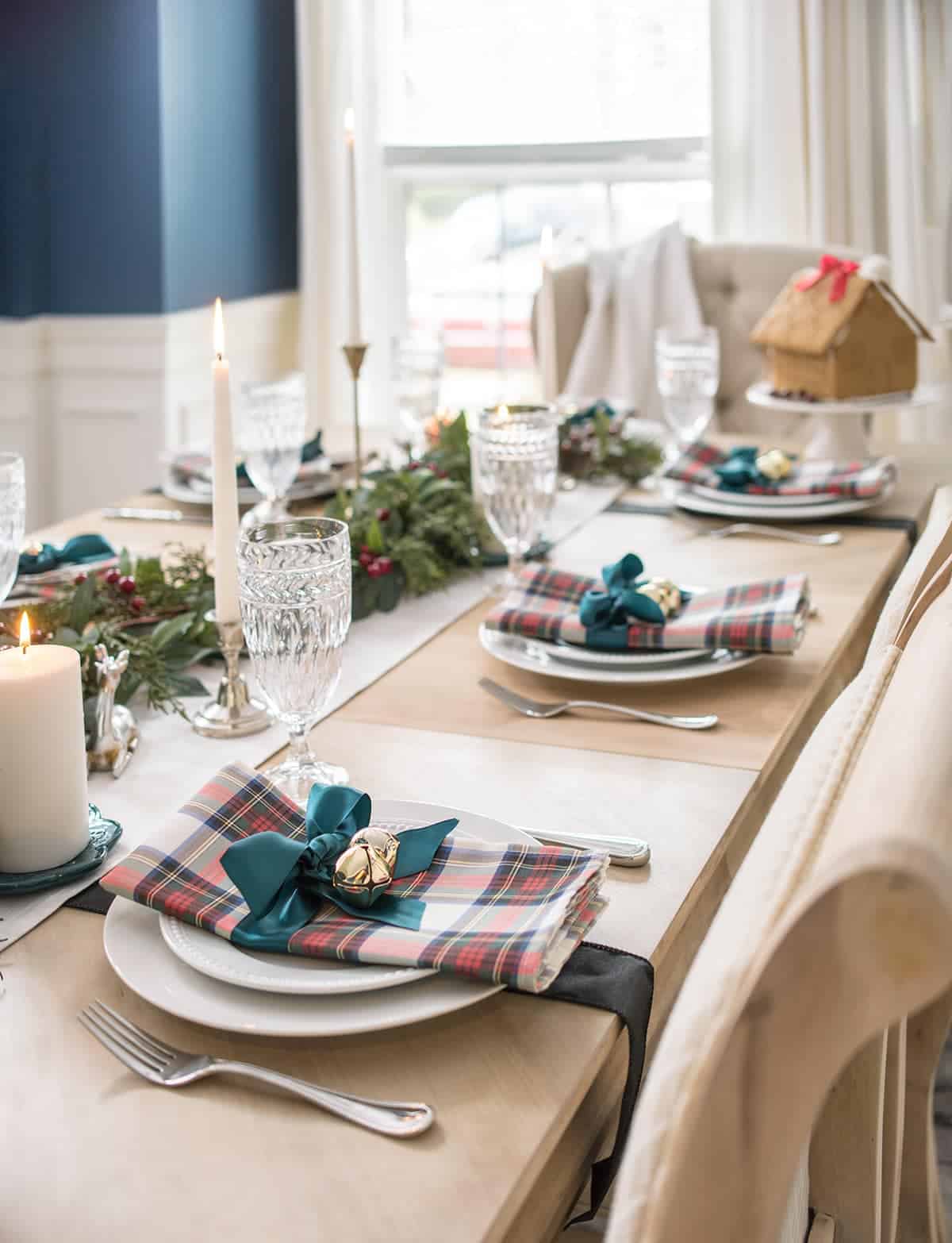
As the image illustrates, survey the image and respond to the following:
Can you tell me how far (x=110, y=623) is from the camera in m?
1.35

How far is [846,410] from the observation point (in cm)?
208

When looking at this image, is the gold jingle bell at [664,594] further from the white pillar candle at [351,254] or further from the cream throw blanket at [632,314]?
the cream throw blanket at [632,314]

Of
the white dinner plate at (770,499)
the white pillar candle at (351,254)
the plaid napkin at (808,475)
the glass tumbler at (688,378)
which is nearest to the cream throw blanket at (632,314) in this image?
the glass tumbler at (688,378)

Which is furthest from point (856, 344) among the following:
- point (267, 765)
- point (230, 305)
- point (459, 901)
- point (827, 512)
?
point (230, 305)

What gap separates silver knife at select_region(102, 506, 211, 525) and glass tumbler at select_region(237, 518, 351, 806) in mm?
895

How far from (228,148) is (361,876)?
3.49m

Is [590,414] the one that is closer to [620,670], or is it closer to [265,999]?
[620,670]

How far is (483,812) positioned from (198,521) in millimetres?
1032

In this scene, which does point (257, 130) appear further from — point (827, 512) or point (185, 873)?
point (185, 873)

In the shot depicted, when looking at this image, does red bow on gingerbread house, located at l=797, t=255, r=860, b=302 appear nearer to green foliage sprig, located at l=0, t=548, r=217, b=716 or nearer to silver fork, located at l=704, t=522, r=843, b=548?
silver fork, located at l=704, t=522, r=843, b=548

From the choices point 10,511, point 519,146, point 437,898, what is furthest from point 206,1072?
point 519,146

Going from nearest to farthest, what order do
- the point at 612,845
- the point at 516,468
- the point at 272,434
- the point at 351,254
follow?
the point at 612,845
the point at 516,468
the point at 351,254
the point at 272,434

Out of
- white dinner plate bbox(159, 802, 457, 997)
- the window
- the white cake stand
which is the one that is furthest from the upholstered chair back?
white dinner plate bbox(159, 802, 457, 997)

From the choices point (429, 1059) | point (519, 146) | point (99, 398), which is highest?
point (519, 146)
